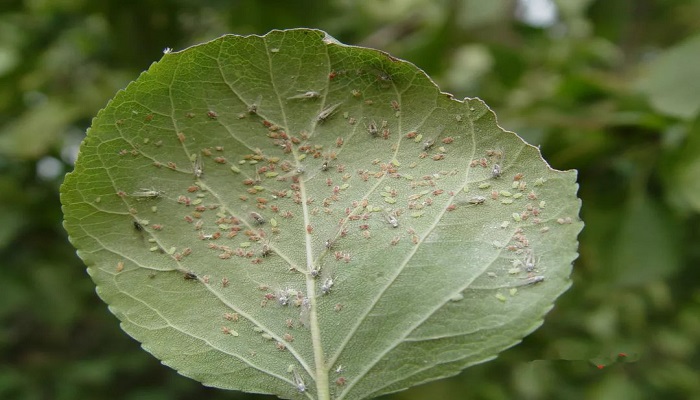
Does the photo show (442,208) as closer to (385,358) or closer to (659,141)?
(385,358)

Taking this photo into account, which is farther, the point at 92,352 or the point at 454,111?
the point at 92,352

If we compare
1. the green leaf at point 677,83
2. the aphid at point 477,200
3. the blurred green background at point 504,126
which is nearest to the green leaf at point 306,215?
the aphid at point 477,200

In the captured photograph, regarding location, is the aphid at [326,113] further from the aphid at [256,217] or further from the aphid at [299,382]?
the aphid at [299,382]

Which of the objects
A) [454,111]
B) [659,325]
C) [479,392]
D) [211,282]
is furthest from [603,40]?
[211,282]

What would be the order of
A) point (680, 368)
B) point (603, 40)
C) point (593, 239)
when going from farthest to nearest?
point (603, 40) → point (680, 368) → point (593, 239)

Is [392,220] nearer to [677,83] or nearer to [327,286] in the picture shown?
[327,286]
